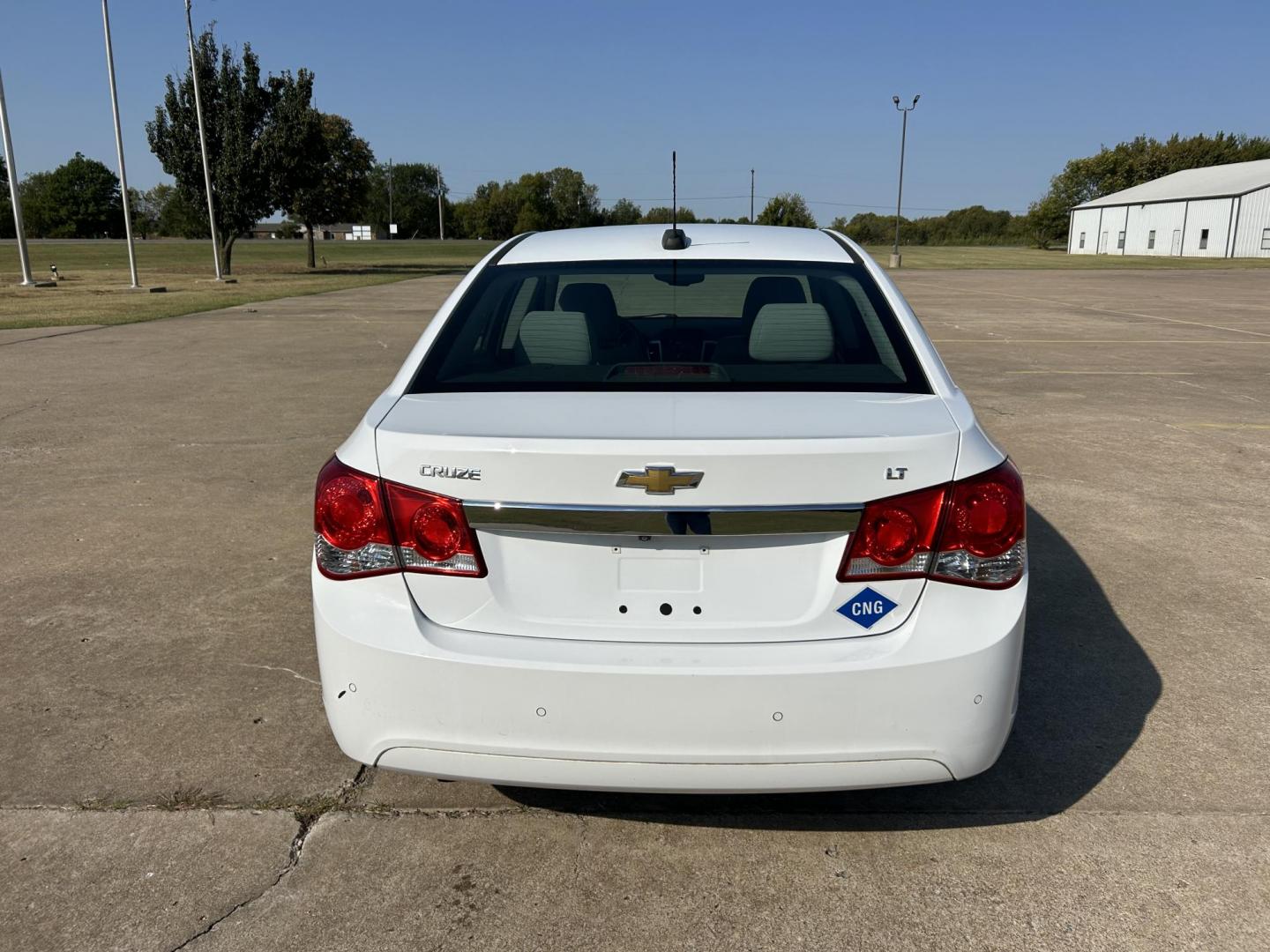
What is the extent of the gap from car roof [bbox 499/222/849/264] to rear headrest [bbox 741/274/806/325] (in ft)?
0.37

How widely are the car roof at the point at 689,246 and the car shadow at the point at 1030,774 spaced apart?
1703 millimetres

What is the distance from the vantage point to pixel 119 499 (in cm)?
629

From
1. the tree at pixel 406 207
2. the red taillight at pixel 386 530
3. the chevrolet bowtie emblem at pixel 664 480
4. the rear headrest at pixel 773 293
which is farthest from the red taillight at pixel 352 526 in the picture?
the tree at pixel 406 207

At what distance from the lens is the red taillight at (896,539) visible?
2.35m

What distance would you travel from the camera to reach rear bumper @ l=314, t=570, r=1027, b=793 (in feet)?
7.66

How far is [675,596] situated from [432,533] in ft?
1.91

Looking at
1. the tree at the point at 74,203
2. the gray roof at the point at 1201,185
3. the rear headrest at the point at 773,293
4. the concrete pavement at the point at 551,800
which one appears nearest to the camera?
the concrete pavement at the point at 551,800

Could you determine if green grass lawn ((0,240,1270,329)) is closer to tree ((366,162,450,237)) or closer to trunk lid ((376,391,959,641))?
trunk lid ((376,391,959,641))

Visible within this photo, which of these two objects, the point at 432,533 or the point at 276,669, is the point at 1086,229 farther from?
the point at 432,533

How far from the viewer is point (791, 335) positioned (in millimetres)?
3178

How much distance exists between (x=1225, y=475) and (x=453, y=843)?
245 inches

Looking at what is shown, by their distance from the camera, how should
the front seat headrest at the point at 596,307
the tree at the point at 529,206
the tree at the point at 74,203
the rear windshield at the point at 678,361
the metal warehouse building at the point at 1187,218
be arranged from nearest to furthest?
the rear windshield at the point at 678,361 → the front seat headrest at the point at 596,307 → the metal warehouse building at the point at 1187,218 → the tree at the point at 74,203 → the tree at the point at 529,206

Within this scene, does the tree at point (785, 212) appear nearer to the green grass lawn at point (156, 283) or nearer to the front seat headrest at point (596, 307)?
the green grass lawn at point (156, 283)

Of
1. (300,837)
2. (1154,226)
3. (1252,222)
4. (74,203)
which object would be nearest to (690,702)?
(300,837)
